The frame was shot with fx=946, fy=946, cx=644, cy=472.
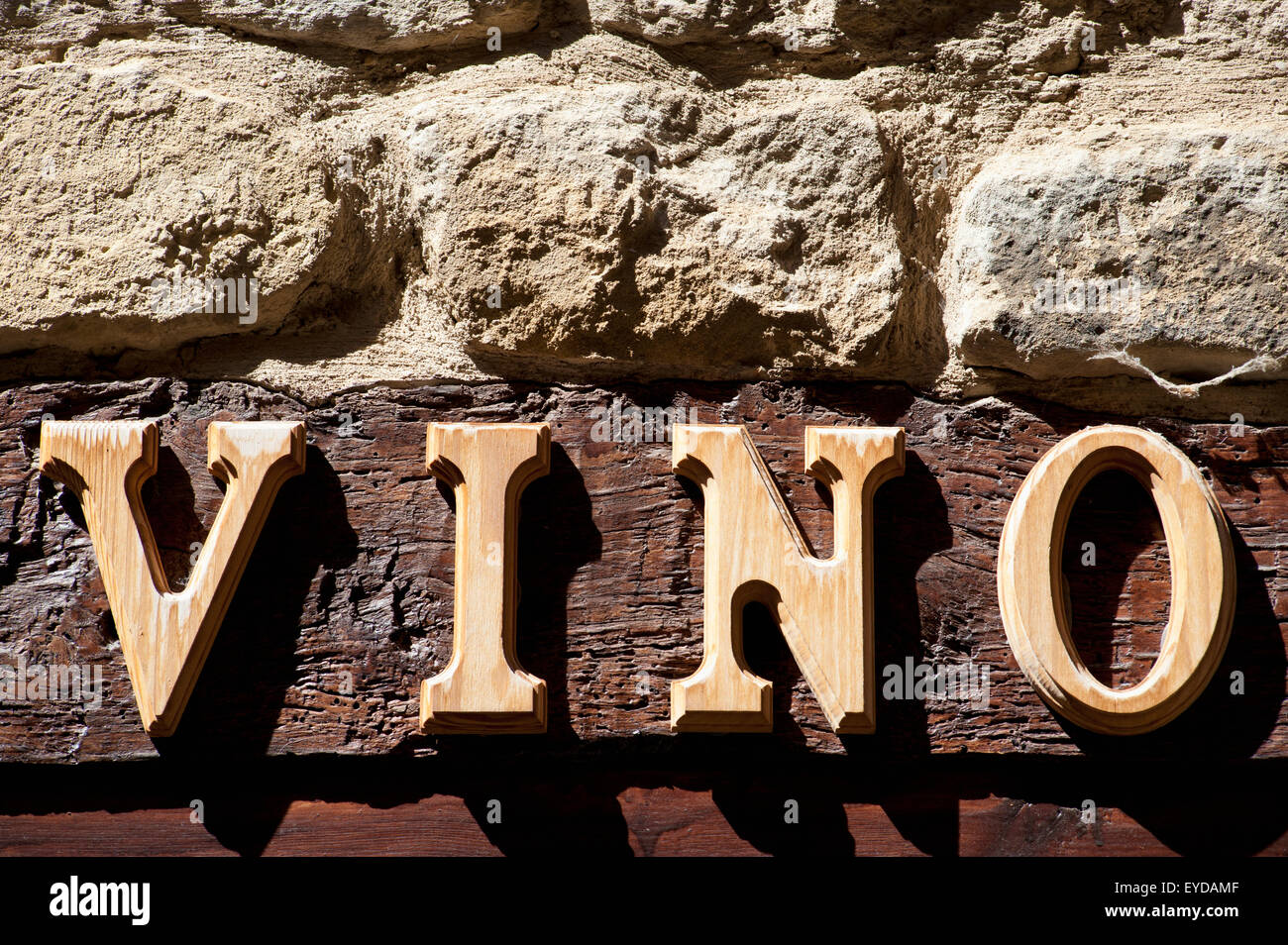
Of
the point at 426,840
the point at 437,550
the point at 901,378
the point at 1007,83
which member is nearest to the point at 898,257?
the point at 901,378

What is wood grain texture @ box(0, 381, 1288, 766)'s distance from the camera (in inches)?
35.9

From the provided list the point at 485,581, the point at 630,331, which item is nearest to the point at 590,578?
the point at 485,581

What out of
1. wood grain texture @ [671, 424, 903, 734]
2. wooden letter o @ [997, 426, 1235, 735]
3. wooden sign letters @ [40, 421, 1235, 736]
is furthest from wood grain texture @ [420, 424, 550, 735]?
wooden letter o @ [997, 426, 1235, 735]

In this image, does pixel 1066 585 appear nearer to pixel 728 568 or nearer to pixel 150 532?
pixel 728 568

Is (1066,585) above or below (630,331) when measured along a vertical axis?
below

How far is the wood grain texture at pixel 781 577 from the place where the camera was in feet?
2.90

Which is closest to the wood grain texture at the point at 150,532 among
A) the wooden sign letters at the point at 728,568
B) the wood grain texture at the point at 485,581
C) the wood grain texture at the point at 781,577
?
the wooden sign letters at the point at 728,568

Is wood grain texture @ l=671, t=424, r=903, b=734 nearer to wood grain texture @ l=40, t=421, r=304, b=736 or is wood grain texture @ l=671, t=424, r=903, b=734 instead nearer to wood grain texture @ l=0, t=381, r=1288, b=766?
wood grain texture @ l=0, t=381, r=1288, b=766

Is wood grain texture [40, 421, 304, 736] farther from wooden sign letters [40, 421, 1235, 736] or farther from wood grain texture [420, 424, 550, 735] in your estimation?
wood grain texture [420, 424, 550, 735]

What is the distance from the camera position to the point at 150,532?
3.06 ft

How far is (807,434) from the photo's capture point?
938 millimetres

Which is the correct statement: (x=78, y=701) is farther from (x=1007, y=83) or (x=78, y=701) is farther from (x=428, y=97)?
(x=1007, y=83)

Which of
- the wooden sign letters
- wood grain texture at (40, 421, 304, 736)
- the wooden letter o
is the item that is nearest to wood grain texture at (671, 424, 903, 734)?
the wooden sign letters

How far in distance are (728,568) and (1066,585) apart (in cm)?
34
